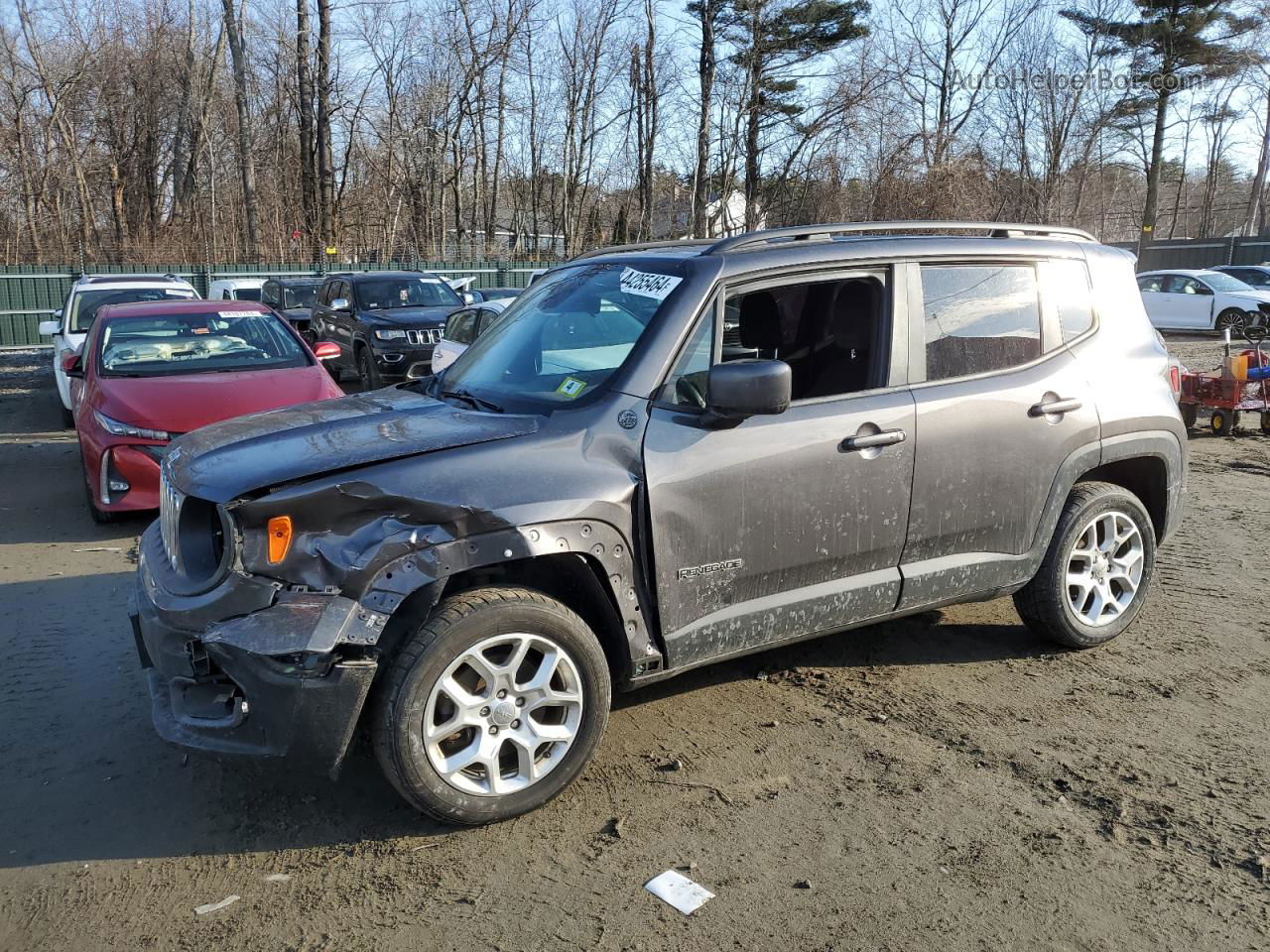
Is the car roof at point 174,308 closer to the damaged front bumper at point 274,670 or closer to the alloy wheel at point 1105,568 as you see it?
the damaged front bumper at point 274,670

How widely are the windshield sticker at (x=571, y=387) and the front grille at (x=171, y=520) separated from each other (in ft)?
4.73

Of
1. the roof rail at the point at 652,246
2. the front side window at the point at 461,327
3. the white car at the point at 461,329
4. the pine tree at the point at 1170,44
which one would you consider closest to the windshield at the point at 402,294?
the front side window at the point at 461,327

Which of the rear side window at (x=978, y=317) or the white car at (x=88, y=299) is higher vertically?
the rear side window at (x=978, y=317)

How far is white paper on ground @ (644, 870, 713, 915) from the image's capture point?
305 centimetres

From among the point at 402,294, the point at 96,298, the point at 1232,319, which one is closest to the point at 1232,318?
the point at 1232,319

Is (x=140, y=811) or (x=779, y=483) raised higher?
(x=779, y=483)

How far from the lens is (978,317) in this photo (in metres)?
4.47

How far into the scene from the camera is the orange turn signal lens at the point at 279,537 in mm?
3250

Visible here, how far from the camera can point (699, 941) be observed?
288cm

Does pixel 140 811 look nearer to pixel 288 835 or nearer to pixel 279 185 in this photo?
pixel 288 835

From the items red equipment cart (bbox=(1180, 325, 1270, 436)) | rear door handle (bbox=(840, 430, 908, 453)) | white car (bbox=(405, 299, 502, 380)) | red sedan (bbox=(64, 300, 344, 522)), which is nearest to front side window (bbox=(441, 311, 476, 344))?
white car (bbox=(405, 299, 502, 380))

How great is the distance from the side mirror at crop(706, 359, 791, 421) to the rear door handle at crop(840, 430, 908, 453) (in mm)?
506

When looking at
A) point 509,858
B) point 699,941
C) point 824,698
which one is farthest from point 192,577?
point 824,698

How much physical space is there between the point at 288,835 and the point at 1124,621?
13.1 ft
